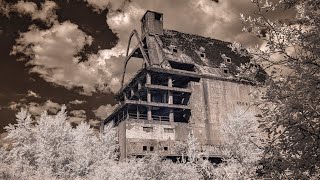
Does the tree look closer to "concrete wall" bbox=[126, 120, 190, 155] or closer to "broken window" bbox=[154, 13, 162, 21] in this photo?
"concrete wall" bbox=[126, 120, 190, 155]

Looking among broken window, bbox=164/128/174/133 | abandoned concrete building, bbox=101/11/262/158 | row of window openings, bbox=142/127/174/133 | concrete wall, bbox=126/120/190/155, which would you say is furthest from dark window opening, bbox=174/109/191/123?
row of window openings, bbox=142/127/174/133

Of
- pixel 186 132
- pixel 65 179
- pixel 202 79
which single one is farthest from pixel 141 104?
pixel 65 179

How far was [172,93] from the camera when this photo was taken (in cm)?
4528

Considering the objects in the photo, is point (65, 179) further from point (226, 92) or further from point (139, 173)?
point (226, 92)

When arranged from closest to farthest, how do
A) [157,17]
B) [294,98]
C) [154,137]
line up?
[294,98] < [154,137] < [157,17]

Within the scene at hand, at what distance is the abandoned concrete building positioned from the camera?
40.2 m

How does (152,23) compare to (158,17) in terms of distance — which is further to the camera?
(158,17)

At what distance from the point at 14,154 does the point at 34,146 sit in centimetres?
186

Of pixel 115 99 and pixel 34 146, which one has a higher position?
pixel 115 99

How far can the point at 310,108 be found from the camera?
Result: 18.6ft

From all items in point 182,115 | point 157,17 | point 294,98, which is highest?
point 157,17

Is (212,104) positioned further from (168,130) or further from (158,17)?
(158,17)

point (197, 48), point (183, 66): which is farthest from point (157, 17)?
point (183, 66)

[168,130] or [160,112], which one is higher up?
[160,112]
